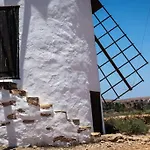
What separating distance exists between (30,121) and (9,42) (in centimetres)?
210

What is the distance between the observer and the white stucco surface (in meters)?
8.98

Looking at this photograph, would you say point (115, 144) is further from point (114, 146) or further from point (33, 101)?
point (33, 101)

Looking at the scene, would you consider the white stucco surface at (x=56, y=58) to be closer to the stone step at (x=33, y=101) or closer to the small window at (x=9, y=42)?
the small window at (x=9, y=42)

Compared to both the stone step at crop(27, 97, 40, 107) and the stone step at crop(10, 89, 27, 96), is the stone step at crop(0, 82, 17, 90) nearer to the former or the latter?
the stone step at crop(10, 89, 27, 96)

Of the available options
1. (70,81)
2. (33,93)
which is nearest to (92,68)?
(70,81)

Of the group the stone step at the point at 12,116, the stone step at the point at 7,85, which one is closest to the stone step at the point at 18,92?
the stone step at the point at 7,85

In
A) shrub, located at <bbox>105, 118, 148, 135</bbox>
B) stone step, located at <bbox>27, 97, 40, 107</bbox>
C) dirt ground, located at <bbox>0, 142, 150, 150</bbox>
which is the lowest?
dirt ground, located at <bbox>0, 142, 150, 150</bbox>

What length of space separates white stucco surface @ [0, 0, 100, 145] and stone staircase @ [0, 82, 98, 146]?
0.27 ft

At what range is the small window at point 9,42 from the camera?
910 cm

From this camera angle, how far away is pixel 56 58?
30.2 ft

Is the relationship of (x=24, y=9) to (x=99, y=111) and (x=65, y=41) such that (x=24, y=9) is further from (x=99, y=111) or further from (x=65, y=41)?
(x=99, y=111)

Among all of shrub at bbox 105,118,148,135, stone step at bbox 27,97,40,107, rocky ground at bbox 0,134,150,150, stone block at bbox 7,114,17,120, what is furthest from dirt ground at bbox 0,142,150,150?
shrub at bbox 105,118,148,135

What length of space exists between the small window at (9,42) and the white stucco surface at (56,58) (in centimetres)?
13

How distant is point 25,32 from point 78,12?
5.24 feet
